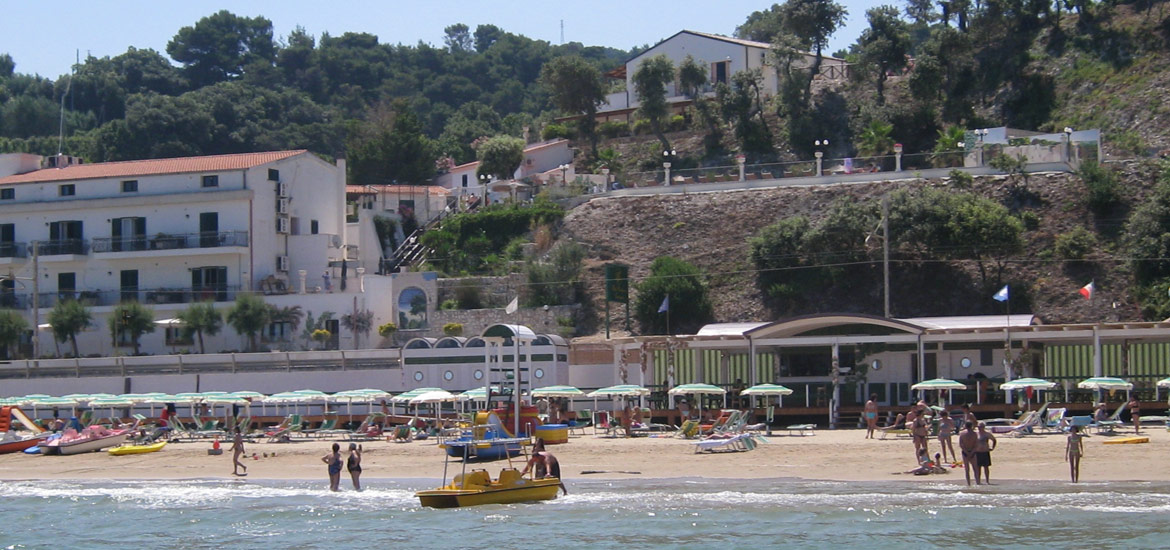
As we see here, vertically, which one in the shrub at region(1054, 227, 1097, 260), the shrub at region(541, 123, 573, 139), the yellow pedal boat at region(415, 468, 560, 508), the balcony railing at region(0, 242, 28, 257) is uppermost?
the shrub at region(541, 123, 573, 139)

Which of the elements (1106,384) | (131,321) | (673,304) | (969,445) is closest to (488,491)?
(969,445)

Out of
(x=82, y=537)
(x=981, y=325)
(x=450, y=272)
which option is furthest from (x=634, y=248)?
(x=82, y=537)

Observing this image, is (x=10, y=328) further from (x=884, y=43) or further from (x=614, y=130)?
(x=884, y=43)

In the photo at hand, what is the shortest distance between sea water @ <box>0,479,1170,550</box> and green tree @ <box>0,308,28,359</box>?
28543 mm

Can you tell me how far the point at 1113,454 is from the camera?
29.9 m

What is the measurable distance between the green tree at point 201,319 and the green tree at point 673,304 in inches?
665

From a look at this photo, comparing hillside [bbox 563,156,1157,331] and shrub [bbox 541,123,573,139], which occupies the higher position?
shrub [bbox 541,123,573,139]

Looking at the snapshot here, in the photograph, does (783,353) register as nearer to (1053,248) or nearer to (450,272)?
(1053,248)

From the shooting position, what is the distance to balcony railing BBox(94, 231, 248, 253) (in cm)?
5838

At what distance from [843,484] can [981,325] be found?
1476 centimetres

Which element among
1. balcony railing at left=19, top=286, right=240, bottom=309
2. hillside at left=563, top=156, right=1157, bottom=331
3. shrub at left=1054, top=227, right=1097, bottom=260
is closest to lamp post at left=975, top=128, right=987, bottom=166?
hillside at left=563, top=156, right=1157, bottom=331

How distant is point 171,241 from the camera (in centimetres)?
5884

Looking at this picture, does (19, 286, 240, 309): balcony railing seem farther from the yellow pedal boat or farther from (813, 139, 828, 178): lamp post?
the yellow pedal boat

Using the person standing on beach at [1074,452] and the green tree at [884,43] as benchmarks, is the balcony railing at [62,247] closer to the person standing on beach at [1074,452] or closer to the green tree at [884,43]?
the green tree at [884,43]
